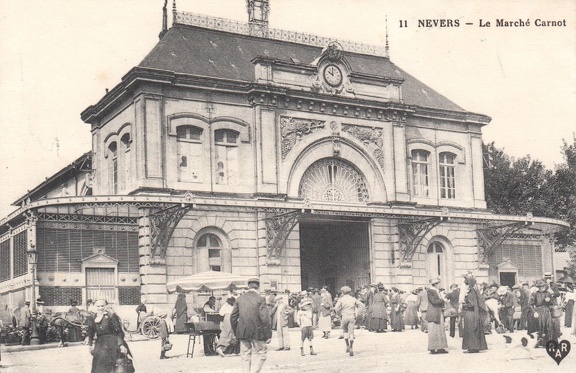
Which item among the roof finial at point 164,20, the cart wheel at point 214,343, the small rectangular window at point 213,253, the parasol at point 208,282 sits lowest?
the cart wheel at point 214,343

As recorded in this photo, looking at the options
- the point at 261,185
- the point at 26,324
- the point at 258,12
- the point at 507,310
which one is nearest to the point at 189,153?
the point at 261,185

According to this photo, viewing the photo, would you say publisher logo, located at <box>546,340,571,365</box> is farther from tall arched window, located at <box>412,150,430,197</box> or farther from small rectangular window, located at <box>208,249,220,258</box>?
tall arched window, located at <box>412,150,430,197</box>

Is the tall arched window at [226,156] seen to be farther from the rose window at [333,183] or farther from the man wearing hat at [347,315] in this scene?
the man wearing hat at [347,315]

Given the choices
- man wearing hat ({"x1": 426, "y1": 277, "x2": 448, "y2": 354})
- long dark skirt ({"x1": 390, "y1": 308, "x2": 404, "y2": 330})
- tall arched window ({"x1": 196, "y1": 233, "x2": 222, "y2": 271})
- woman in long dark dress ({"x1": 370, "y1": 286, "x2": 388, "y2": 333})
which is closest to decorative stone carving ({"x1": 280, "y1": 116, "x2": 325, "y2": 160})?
tall arched window ({"x1": 196, "y1": 233, "x2": 222, "y2": 271})

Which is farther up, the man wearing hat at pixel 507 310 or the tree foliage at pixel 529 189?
the tree foliage at pixel 529 189

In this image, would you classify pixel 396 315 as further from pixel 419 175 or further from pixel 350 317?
pixel 419 175

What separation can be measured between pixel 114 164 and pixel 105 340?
1698cm

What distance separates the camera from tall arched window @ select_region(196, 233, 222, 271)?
2464 centimetres

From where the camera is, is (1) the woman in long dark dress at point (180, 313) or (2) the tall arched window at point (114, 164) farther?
(2) the tall arched window at point (114, 164)

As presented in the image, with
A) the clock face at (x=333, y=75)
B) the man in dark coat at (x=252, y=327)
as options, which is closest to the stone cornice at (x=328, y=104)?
the clock face at (x=333, y=75)

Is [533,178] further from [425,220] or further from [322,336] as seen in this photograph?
[322,336]

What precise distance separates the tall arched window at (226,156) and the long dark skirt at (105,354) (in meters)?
14.7

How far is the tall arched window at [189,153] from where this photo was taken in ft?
82.0

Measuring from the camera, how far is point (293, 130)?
87.7ft
